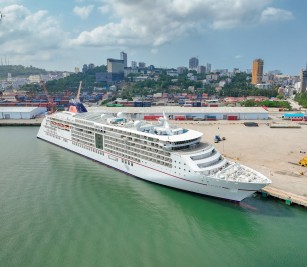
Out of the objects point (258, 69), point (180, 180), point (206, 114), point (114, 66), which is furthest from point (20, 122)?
point (258, 69)

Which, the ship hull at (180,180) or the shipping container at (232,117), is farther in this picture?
the shipping container at (232,117)

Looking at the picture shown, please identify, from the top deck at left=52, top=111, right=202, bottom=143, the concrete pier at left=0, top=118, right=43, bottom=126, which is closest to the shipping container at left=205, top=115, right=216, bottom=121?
the top deck at left=52, top=111, right=202, bottom=143

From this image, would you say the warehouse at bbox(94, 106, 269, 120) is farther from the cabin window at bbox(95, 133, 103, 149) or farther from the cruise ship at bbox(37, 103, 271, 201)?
the cabin window at bbox(95, 133, 103, 149)

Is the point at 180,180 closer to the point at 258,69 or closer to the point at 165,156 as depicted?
the point at 165,156

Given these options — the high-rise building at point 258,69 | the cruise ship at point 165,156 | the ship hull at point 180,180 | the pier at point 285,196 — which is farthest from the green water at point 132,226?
the high-rise building at point 258,69

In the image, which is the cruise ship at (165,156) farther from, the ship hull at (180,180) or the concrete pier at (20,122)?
the concrete pier at (20,122)
